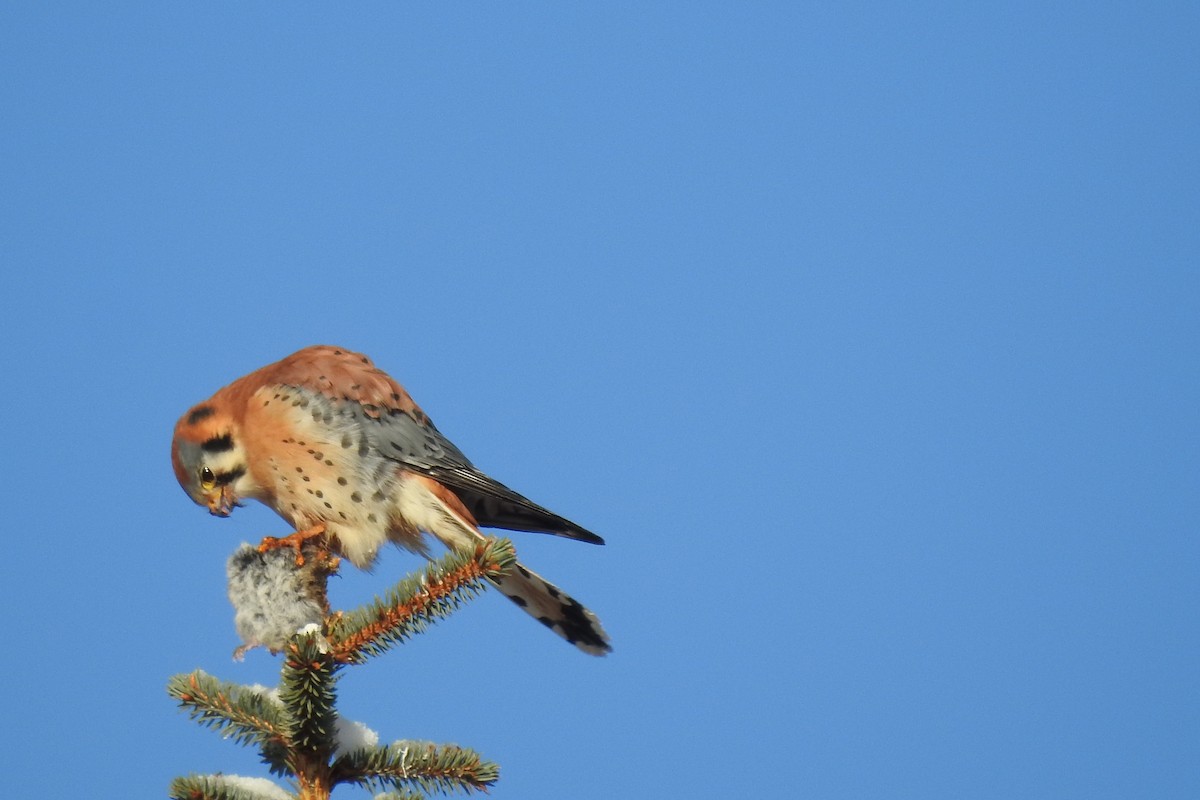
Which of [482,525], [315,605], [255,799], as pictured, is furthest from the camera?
[482,525]

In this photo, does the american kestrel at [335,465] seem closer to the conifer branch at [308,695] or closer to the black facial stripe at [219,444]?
the black facial stripe at [219,444]

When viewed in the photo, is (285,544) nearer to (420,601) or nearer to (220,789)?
(420,601)

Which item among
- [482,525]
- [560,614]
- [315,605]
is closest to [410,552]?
[482,525]

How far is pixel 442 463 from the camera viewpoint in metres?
4.54

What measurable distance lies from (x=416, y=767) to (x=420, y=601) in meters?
0.35

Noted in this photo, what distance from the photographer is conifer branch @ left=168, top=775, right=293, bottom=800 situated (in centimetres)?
241

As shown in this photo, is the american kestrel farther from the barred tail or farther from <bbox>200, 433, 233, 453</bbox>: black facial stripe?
the barred tail

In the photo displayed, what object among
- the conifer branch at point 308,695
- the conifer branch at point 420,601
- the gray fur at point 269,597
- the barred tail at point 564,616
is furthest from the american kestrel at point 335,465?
the conifer branch at point 308,695

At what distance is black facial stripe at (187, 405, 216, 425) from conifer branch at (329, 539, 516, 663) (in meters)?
1.97

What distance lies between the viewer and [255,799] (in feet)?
8.13

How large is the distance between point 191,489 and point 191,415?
10.3 inches

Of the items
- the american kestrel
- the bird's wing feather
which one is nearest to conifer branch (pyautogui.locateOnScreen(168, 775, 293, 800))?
the american kestrel

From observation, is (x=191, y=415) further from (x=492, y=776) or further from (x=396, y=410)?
(x=492, y=776)

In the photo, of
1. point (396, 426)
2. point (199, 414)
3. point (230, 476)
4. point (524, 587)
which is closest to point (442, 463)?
point (396, 426)
